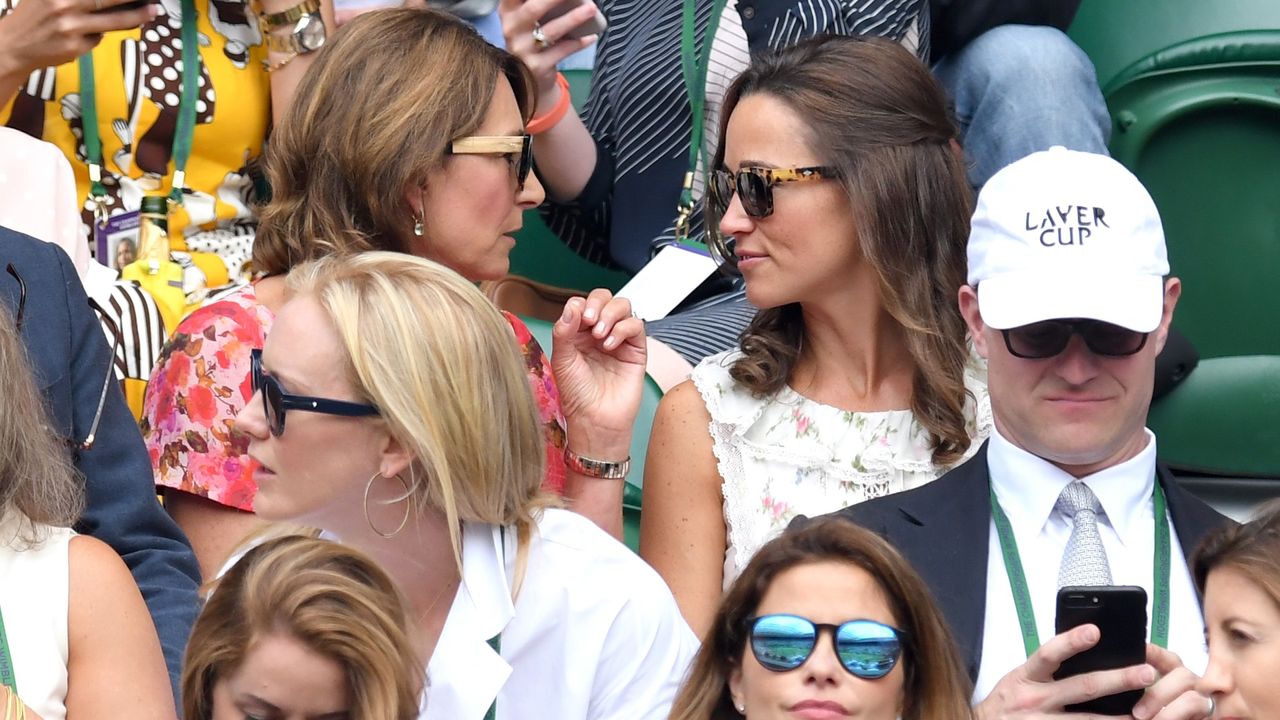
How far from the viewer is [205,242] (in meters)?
3.80

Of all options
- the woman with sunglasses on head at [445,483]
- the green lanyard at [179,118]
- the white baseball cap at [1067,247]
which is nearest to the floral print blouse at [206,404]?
the woman with sunglasses on head at [445,483]

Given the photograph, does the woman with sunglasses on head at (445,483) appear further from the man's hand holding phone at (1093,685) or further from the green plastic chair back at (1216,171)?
the green plastic chair back at (1216,171)

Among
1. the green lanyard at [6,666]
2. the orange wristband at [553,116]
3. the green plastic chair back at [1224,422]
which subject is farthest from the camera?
the green plastic chair back at [1224,422]

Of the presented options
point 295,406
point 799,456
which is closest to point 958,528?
point 799,456

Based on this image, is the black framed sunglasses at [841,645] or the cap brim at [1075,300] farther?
the cap brim at [1075,300]

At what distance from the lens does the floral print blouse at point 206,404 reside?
3.13m

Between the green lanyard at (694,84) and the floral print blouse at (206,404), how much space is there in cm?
120

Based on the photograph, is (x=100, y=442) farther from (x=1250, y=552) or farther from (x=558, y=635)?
(x=1250, y=552)

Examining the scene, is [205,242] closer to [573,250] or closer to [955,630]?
[573,250]

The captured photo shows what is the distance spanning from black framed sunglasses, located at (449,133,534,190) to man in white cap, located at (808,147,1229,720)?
0.97 meters

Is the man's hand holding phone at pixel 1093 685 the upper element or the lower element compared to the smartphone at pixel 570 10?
lower

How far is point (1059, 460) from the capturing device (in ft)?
9.00

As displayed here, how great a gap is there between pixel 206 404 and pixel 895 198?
1.23 m

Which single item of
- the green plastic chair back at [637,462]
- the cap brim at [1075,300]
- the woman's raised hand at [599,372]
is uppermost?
the cap brim at [1075,300]
